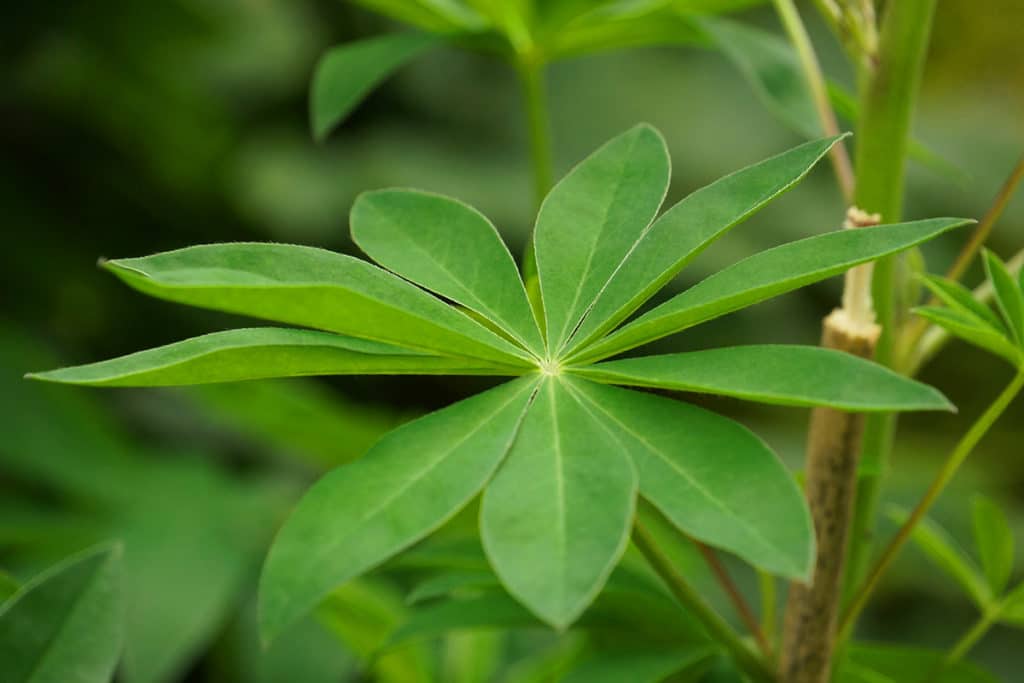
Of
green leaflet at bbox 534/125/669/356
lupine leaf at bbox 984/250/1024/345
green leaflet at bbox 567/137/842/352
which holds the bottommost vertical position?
lupine leaf at bbox 984/250/1024/345

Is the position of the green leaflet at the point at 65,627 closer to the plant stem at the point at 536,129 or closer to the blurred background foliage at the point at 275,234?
the blurred background foliage at the point at 275,234

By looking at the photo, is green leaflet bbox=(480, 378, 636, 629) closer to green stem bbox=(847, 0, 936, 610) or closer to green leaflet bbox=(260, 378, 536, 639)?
green leaflet bbox=(260, 378, 536, 639)

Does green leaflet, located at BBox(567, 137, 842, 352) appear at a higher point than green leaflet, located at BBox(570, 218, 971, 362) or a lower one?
higher

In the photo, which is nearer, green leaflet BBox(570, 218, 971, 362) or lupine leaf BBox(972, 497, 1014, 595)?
green leaflet BBox(570, 218, 971, 362)

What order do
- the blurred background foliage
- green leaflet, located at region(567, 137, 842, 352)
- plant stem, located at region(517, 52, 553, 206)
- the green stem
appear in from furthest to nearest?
1. the blurred background foliage
2. plant stem, located at region(517, 52, 553, 206)
3. the green stem
4. green leaflet, located at region(567, 137, 842, 352)

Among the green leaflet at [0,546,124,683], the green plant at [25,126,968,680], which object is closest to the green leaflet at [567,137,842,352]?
the green plant at [25,126,968,680]

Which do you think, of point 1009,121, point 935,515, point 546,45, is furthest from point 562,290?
point 1009,121

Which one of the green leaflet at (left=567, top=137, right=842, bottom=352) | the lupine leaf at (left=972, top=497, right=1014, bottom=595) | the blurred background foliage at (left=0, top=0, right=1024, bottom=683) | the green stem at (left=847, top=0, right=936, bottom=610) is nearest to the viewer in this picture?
the green leaflet at (left=567, top=137, right=842, bottom=352)

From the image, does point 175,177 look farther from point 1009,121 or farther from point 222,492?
point 1009,121
